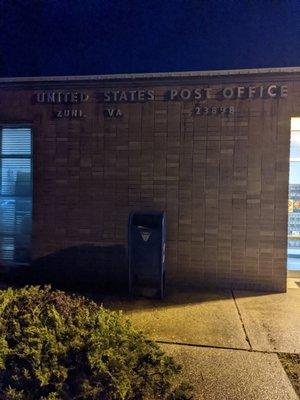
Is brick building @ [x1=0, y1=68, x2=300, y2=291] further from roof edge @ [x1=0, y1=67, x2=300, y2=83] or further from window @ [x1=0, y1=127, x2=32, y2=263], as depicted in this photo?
window @ [x1=0, y1=127, x2=32, y2=263]

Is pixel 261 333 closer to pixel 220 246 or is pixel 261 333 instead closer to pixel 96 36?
pixel 220 246

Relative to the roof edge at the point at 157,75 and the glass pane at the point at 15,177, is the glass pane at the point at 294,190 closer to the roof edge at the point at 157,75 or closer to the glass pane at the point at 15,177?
the roof edge at the point at 157,75

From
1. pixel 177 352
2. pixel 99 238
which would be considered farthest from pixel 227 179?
pixel 177 352

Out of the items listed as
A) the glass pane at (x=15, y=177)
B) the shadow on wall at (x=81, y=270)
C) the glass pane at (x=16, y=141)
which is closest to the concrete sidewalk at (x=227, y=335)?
the shadow on wall at (x=81, y=270)

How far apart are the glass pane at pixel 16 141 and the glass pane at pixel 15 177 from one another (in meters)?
0.16

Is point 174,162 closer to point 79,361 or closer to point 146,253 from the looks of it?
point 146,253

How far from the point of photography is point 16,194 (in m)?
6.62

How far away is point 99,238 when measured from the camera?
621cm

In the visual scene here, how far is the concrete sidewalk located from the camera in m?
3.20

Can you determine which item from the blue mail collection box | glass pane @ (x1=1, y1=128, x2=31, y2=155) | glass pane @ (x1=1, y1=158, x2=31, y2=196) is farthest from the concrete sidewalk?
glass pane @ (x1=1, y1=128, x2=31, y2=155)

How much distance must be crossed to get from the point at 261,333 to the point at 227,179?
2483 millimetres

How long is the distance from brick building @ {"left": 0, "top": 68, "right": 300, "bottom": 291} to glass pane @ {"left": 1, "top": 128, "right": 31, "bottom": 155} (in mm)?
35

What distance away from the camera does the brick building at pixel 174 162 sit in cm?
579

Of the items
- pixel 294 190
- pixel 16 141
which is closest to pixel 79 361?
pixel 16 141
